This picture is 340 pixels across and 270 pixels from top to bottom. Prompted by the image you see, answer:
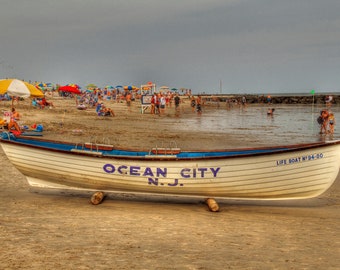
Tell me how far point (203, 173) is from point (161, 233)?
2000mm

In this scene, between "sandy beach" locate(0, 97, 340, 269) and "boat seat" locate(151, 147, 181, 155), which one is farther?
"boat seat" locate(151, 147, 181, 155)

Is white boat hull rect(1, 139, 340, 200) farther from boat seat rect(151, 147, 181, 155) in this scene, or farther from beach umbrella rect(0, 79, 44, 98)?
beach umbrella rect(0, 79, 44, 98)

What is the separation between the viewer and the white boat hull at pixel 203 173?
7.26 m

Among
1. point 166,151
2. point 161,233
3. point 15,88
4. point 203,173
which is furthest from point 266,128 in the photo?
point 161,233

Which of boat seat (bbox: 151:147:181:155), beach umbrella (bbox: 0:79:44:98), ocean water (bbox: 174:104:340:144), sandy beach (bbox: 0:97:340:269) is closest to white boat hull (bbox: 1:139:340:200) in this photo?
sandy beach (bbox: 0:97:340:269)

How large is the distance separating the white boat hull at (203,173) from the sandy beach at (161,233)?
0.40m

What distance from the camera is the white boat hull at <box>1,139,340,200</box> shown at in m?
7.26

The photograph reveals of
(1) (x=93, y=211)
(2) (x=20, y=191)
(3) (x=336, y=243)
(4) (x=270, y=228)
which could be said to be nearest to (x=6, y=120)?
(2) (x=20, y=191)

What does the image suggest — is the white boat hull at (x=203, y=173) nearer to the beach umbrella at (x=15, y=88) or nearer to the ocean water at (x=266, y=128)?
the beach umbrella at (x=15, y=88)

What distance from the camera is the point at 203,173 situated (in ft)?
24.3

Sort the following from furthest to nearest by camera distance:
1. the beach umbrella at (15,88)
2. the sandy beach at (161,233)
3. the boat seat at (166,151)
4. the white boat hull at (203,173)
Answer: the beach umbrella at (15,88), the boat seat at (166,151), the white boat hull at (203,173), the sandy beach at (161,233)

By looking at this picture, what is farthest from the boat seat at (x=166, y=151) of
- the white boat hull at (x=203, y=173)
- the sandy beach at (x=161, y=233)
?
the sandy beach at (x=161, y=233)

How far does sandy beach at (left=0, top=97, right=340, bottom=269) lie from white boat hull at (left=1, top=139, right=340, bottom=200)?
40 centimetres

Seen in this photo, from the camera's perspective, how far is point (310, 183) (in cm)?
747
